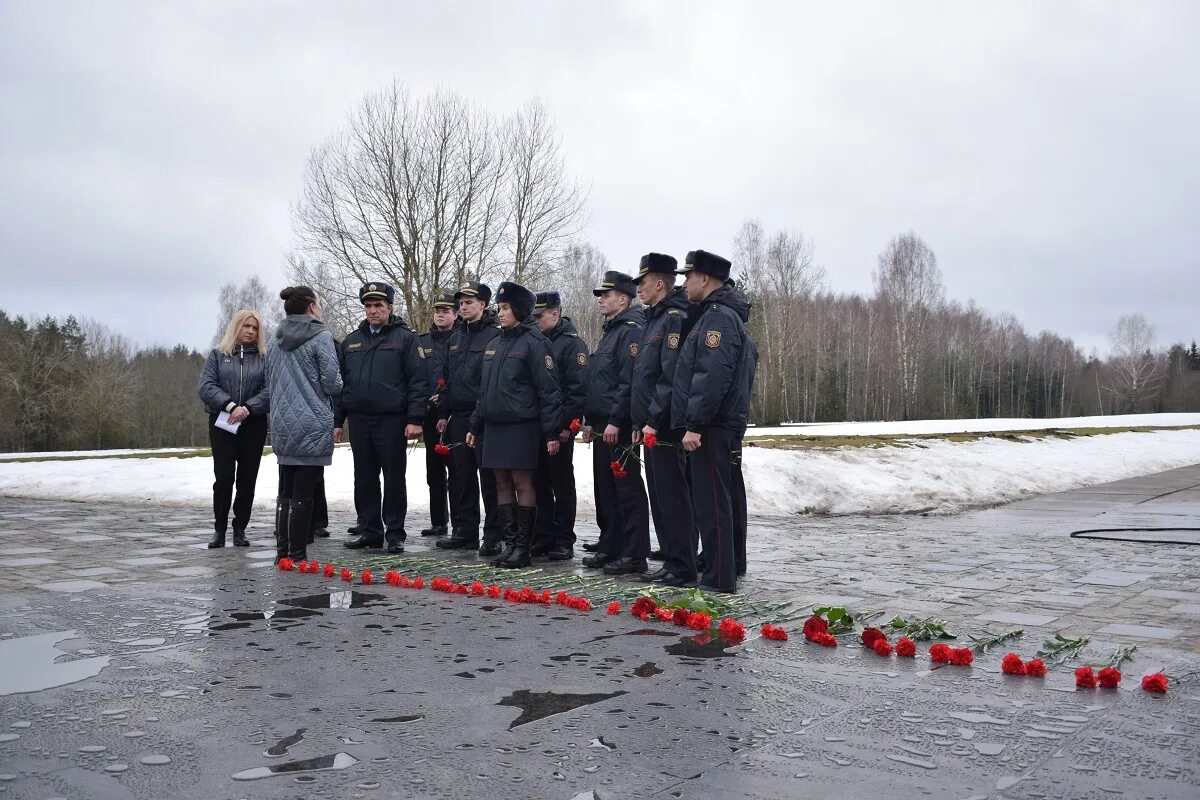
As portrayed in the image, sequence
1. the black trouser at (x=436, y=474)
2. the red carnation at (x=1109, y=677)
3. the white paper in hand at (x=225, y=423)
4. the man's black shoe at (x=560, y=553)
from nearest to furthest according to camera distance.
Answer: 1. the red carnation at (x=1109, y=677)
2. the man's black shoe at (x=560, y=553)
3. the white paper in hand at (x=225, y=423)
4. the black trouser at (x=436, y=474)

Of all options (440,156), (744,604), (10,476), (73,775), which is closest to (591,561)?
(744,604)

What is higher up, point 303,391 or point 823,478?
point 303,391

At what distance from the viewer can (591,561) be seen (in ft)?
25.8

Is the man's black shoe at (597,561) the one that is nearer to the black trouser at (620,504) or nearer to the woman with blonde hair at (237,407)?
the black trouser at (620,504)

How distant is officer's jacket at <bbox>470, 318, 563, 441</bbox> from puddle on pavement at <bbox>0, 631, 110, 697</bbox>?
3639 millimetres

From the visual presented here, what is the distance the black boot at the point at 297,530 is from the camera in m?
7.86

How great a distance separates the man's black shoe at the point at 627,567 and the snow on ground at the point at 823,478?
3.93 meters

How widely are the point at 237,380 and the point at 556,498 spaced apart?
3220 mm

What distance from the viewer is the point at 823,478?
45.2 feet

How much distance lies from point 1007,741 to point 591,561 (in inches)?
185

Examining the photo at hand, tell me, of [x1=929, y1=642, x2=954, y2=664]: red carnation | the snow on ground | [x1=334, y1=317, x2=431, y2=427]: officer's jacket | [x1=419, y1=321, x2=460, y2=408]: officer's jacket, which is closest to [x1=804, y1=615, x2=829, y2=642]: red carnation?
[x1=929, y1=642, x2=954, y2=664]: red carnation

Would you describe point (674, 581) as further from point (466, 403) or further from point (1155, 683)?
point (1155, 683)

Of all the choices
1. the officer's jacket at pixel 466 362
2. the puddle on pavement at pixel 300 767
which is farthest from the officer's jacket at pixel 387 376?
the puddle on pavement at pixel 300 767

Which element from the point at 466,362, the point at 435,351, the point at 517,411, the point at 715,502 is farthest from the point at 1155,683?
the point at 435,351
